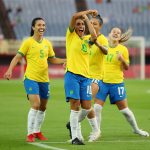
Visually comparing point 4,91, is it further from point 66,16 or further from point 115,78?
point 66,16

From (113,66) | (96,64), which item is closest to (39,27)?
(96,64)

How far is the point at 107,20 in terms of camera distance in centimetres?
5538

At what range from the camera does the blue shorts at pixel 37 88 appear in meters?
14.3

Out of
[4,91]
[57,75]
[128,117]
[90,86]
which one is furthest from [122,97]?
[57,75]

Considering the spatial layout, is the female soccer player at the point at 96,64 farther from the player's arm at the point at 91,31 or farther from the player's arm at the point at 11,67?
the player's arm at the point at 11,67

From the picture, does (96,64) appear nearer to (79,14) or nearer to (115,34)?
(115,34)

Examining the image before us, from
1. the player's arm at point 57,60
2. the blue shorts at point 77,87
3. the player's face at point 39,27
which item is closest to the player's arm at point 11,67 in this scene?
the player's face at point 39,27

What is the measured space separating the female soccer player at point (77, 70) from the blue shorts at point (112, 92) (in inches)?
62.3

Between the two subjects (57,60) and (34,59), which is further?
(57,60)

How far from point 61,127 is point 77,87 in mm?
3730

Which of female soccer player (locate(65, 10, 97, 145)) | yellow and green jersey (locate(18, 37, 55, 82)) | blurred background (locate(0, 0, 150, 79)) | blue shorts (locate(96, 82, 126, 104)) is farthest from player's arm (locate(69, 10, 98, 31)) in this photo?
blurred background (locate(0, 0, 150, 79))

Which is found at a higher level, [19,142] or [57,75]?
[19,142]

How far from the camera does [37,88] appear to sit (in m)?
14.4

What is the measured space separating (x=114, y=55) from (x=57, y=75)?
106 ft
